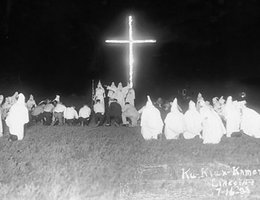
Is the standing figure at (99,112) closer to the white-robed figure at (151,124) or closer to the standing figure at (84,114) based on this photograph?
the standing figure at (84,114)

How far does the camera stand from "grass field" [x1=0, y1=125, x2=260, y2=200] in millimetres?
9148

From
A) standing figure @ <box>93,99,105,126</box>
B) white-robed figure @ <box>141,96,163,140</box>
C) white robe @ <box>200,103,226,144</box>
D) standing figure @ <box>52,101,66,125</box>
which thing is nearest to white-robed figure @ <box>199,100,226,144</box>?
white robe @ <box>200,103,226,144</box>

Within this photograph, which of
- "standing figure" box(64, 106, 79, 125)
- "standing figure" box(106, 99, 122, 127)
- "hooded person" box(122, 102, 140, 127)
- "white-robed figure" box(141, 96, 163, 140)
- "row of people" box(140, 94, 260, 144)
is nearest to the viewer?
"row of people" box(140, 94, 260, 144)

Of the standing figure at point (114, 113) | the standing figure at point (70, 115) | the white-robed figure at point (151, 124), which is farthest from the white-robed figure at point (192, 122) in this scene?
the standing figure at point (70, 115)

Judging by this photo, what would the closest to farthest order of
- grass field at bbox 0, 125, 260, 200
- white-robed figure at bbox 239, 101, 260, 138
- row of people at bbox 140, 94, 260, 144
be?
grass field at bbox 0, 125, 260, 200
row of people at bbox 140, 94, 260, 144
white-robed figure at bbox 239, 101, 260, 138

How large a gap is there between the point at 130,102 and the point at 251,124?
606cm

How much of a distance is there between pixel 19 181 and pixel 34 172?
0.93 m

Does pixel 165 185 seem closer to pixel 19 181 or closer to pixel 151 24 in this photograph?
pixel 19 181

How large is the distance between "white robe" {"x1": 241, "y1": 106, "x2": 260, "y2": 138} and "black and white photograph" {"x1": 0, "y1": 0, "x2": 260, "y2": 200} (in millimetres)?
33

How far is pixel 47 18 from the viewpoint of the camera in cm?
3816

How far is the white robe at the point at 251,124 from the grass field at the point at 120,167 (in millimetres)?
265

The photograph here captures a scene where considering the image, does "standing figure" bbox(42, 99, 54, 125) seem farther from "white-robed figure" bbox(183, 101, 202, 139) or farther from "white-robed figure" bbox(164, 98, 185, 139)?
"white-robed figure" bbox(183, 101, 202, 139)

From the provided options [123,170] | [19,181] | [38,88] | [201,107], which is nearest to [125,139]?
[201,107]

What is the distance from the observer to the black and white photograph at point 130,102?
10.2m
